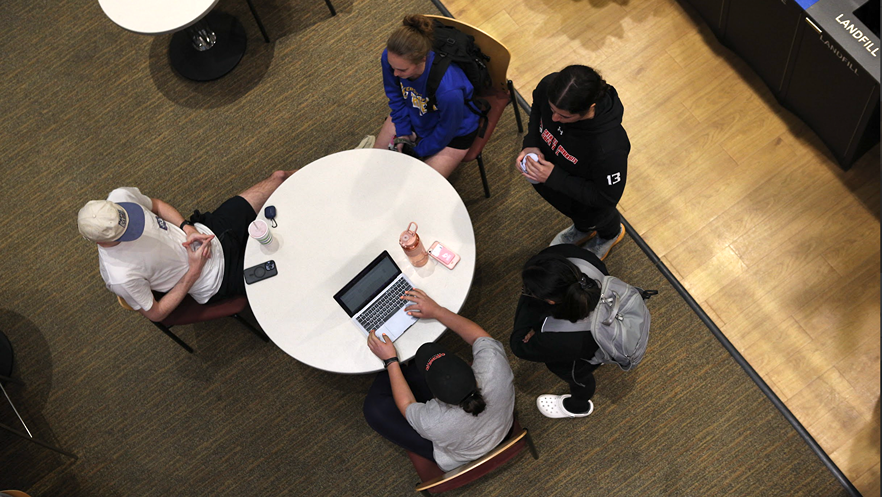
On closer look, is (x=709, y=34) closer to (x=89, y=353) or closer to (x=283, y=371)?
(x=283, y=371)

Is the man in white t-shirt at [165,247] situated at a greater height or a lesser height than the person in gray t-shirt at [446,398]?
greater

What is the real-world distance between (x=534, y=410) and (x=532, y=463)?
253 millimetres

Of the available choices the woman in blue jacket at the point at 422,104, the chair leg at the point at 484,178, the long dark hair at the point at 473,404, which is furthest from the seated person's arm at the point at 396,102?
the long dark hair at the point at 473,404

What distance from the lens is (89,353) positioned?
3.64 meters

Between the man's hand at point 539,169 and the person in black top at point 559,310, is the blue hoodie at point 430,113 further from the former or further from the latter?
the person in black top at point 559,310

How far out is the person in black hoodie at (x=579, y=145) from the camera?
2412 millimetres

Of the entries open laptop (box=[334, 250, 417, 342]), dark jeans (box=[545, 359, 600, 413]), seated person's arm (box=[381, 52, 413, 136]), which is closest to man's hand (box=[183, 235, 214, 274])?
open laptop (box=[334, 250, 417, 342])

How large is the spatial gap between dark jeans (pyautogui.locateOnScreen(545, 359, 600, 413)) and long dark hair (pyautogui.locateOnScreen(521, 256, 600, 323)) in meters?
0.41

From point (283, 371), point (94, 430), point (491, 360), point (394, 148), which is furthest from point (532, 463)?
point (94, 430)

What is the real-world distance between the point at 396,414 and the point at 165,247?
125cm

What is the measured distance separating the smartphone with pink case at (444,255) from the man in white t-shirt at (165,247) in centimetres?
100

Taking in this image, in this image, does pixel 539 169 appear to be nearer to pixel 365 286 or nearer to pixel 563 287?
pixel 563 287

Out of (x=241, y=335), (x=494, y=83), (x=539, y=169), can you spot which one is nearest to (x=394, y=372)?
(x=539, y=169)

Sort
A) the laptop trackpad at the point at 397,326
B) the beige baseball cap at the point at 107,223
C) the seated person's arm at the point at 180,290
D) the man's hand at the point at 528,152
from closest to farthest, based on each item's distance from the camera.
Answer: the beige baseball cap at the point at 107,223 → the laptop trackpad at the point at 397,326 → the man's hand at the point at 528,152 → the seated person's arm at the point at 180,290
